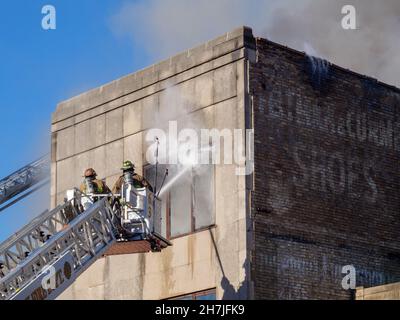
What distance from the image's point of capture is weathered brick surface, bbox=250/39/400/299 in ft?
75.4

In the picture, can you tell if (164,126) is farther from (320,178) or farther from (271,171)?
(320,178)

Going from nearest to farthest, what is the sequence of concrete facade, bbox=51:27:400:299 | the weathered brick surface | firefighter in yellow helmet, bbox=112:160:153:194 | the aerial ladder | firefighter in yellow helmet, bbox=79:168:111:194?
the aerial ladder
firefighter in yellow helmet, bbox=79:168:111:194
firefighter in yellow helmet, bbox=112:160:153:194
concrete facade, bbox=51:27:400:299
the weathered brick surface

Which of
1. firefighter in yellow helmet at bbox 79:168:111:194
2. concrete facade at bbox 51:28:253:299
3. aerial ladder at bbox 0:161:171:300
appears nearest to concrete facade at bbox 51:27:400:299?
concrete facade at bbox 51:28:253:299

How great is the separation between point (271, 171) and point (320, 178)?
49.1 inches

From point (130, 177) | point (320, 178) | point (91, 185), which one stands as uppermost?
point (320, 178)

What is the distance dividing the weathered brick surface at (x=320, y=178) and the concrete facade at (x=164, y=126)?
1.41 ft

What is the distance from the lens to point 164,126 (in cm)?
2459

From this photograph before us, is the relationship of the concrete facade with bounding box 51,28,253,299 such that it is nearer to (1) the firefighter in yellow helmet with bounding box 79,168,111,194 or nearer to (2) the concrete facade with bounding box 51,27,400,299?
(2) the concrete facade with bounding box 51,27,400,299

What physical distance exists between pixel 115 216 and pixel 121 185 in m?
0.69

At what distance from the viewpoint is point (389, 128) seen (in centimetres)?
2538

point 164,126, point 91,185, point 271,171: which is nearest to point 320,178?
point 271,171

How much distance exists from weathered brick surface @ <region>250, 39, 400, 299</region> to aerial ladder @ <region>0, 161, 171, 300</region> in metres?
2.15

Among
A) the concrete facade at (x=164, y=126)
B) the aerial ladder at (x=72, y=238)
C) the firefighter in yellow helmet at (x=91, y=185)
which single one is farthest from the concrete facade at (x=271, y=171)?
the firefighter in yellow helmet at (x=91, y=185)
